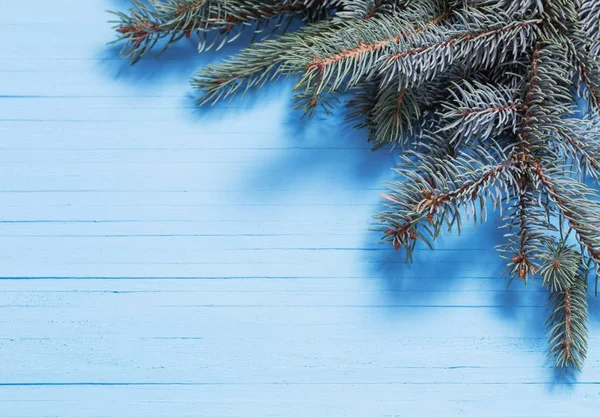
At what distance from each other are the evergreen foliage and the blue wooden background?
5cm

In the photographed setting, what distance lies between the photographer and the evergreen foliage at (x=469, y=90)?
0.61 meters

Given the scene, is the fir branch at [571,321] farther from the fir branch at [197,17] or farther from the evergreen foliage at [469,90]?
the fir branch at [197,17]

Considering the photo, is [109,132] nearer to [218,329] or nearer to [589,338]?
[218,329]

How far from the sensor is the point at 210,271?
75 centimetres

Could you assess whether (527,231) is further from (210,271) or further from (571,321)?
(210,271)

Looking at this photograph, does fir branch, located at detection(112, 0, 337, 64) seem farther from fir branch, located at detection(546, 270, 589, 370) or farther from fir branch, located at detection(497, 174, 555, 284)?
fir branch, located at detection(546, 270, 589, 370)

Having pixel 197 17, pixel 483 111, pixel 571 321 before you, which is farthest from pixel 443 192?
pixel 197 17

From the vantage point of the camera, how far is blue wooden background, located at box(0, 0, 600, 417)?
739 mm

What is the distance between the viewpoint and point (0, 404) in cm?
73

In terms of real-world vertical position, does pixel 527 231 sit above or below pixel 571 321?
above

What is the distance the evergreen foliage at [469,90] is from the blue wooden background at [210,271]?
0.05 metres

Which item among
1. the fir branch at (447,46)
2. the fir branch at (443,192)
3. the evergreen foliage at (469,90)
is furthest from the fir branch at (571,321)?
the fir branch at (447,46)

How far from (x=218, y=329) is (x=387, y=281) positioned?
0.21m

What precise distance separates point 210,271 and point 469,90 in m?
0.37
